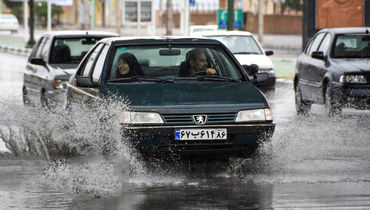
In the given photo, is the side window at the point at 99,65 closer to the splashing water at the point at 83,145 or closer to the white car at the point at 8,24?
the splashing water at the point at 83,145

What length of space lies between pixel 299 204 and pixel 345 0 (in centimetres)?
2600

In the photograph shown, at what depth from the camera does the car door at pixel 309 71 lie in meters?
16.0

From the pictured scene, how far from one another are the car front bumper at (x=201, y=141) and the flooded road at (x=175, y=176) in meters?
0.14

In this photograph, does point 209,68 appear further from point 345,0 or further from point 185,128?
point 345,0

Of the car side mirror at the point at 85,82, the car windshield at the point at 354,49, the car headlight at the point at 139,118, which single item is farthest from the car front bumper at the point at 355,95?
Result: the car headlight at the point at 139,118

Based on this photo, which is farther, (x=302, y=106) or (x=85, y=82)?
(x=302, y=106)

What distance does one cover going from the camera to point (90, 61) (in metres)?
11.1

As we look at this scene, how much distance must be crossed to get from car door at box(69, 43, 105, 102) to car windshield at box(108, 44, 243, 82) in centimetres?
19

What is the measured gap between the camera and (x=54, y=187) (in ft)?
27.5

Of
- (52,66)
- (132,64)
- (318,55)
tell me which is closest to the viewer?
(132,64)

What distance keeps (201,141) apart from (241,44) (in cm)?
1376

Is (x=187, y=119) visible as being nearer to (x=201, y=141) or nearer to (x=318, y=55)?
(x=201, y=141)

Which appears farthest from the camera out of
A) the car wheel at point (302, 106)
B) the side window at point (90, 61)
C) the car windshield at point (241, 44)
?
the car windshield at point (241, 44)

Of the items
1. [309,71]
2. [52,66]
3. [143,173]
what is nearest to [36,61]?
[52,66]
